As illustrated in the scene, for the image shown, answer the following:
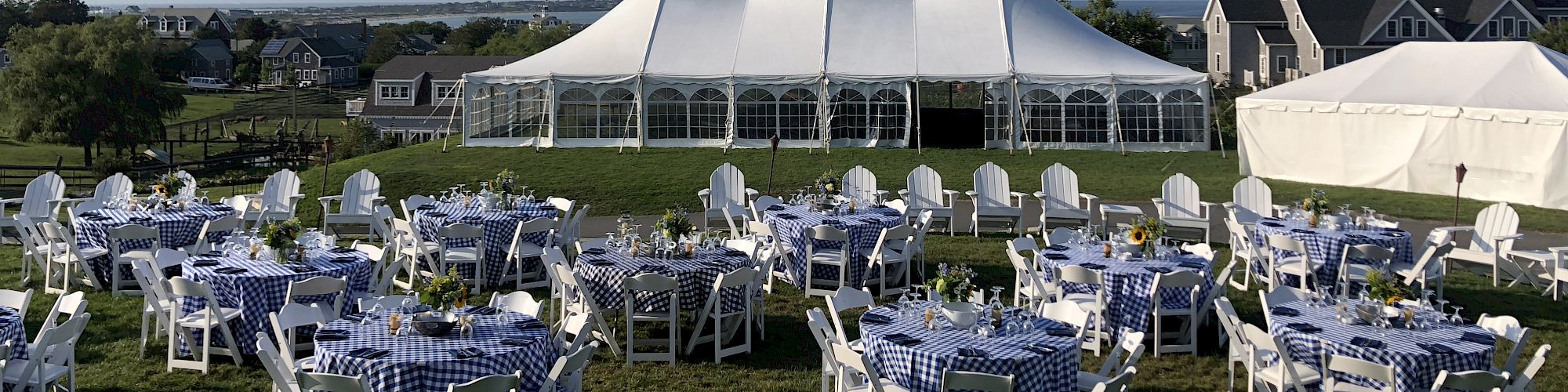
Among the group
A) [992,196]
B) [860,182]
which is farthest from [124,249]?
[992,196]

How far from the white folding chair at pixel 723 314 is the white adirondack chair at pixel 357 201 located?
630 cm

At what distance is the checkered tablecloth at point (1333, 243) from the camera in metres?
12.0

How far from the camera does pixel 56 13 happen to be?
364 ft

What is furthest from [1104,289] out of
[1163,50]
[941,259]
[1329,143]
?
[1163,50]

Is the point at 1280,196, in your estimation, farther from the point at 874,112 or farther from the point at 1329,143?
the point at 874,112

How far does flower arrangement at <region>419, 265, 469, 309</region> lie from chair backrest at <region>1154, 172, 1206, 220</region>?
10.2 m

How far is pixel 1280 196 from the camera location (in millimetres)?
20250

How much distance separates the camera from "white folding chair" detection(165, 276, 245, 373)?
30.4ft

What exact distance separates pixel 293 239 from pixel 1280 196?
15.1m

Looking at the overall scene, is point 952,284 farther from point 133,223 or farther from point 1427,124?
point 1427,124

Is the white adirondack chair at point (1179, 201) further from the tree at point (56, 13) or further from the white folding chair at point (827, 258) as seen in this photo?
the tree at point (56, 13)

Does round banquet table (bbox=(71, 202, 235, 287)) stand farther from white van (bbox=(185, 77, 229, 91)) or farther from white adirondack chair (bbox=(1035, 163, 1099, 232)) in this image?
white van (bbox=(185, 77, 229, 91))

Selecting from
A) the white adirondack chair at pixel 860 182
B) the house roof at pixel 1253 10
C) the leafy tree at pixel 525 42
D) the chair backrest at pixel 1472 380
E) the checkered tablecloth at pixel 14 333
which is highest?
the leafy tree at pixel 525 42

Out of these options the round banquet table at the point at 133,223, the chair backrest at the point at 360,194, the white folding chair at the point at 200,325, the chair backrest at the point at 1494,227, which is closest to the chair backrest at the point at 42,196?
the round banquet table at the point at 133,223
